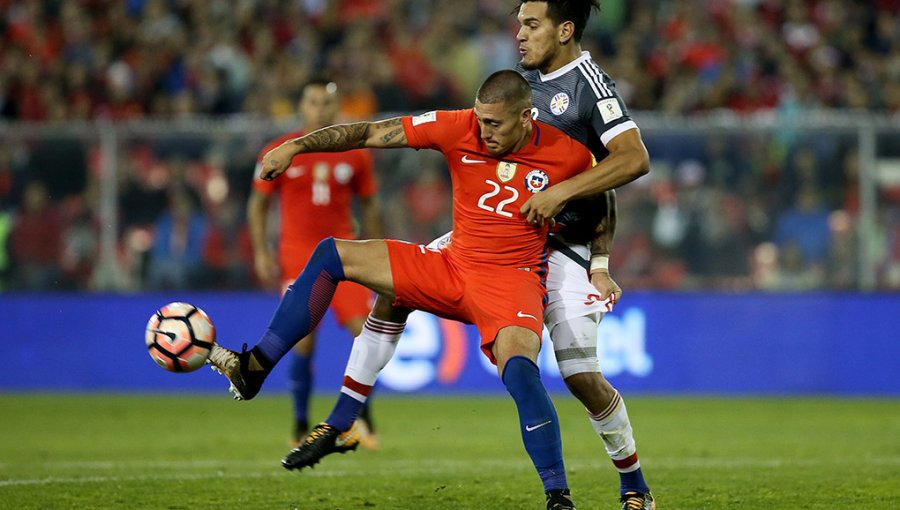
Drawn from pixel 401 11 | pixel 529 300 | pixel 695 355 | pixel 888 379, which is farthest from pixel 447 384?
pixel 529 300

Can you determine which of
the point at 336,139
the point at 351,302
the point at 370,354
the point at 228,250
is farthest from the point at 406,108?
the point at 336,139

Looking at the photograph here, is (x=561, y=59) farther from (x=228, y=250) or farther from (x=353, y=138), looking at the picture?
(x=228, y=250)

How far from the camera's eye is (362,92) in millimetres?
16594

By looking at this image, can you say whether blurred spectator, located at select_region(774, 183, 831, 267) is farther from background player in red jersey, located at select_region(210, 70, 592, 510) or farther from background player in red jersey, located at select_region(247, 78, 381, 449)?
background player in red jersey, located at select_region(210, 70, 592, 510)

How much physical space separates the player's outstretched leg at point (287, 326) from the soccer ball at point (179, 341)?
78 millimetres

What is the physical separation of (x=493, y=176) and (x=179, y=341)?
1.72 metres

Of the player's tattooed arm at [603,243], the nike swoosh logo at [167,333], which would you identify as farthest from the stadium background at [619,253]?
the nike swoosh logo at [167,333]

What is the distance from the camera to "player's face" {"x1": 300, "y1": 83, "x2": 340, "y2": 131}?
10.0 m

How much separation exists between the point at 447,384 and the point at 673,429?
373cm

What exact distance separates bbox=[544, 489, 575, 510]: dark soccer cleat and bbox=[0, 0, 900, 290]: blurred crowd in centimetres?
862

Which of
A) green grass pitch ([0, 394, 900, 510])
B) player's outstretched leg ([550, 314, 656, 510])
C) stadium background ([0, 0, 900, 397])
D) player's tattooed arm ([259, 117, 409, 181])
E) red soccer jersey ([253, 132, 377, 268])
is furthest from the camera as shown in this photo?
stadium background ([0, 0, 900, 397])

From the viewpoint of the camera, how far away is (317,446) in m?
6.47

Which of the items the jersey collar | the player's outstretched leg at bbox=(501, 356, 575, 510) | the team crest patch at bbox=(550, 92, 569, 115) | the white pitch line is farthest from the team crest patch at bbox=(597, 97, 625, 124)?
the white pitch line

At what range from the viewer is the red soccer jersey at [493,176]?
21.2 feet
